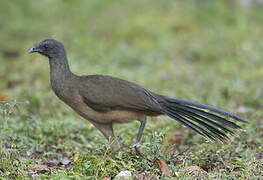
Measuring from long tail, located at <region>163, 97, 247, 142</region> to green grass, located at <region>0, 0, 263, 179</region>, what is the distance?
172 mm

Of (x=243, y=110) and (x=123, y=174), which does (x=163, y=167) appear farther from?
(x=243, y=110)

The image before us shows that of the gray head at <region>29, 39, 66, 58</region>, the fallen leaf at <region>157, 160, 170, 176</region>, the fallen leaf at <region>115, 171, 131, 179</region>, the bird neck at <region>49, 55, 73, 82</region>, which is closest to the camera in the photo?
the fallen leaf at <region>115, 171, 131, 179</region>

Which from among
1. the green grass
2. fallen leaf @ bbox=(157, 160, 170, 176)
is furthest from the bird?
fallen leaf @ bbox=(157, 160, 170, 176)

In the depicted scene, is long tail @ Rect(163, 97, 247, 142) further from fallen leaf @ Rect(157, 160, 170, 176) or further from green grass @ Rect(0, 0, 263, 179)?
fallen leaf @ Rect(157, 160, 170, 176)

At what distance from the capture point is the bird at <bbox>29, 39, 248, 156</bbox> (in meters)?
5.17

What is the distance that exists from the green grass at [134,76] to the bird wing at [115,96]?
325mm

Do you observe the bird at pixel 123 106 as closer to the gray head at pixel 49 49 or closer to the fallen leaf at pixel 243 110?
the gray head at pixel 49 49

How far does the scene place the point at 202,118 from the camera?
5273 millimetres

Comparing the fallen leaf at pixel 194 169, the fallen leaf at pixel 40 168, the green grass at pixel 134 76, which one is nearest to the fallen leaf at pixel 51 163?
the green grass at pixel 134 76

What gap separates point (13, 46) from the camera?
1127 cm

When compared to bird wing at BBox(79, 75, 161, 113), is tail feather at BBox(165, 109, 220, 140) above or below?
below

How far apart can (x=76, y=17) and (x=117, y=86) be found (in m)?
8.31

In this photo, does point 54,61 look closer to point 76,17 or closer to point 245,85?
point 245,85

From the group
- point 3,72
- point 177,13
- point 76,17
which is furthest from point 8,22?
point 177,13
